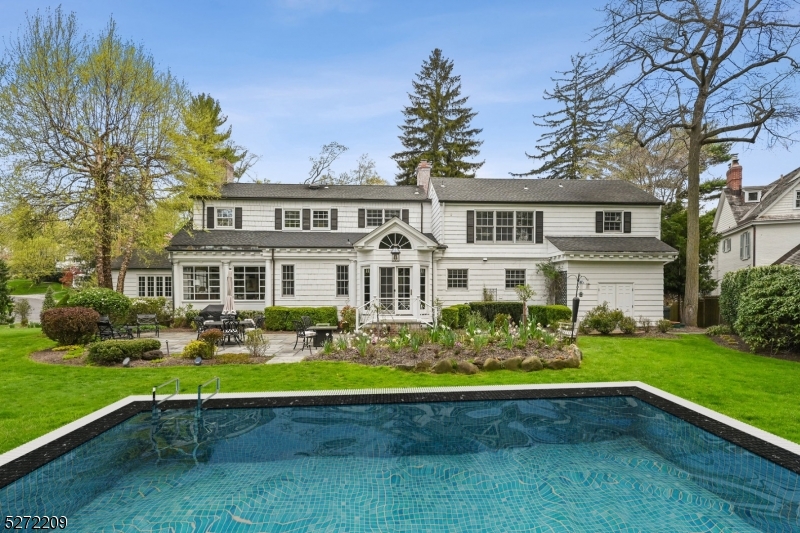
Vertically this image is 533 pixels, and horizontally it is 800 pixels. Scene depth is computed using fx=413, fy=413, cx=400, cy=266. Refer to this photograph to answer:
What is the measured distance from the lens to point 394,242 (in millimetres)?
19188

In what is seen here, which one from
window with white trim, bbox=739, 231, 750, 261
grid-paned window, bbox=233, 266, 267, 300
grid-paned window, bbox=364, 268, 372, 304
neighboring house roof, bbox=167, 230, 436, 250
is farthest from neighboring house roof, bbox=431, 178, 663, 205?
grid-paned window, bbox=233, 266, 267, 300

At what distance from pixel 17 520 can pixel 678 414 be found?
8.52m

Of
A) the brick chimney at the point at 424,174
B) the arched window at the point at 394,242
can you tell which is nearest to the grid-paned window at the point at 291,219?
the arched window at the point at 394,242

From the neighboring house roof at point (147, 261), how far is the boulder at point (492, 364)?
19.1 m

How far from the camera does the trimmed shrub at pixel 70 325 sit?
12.8 m

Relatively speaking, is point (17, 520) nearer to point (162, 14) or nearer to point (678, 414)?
point (678, 414)

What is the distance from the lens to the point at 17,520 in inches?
157

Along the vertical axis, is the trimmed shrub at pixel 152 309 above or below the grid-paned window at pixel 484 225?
below

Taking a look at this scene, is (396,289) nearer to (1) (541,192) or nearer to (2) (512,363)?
(2) (512,363)

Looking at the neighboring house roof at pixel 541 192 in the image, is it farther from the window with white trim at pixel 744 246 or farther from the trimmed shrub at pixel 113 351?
the trimmed shrub at pixel 113 351

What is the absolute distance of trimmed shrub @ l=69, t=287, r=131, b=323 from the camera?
15.0 meters

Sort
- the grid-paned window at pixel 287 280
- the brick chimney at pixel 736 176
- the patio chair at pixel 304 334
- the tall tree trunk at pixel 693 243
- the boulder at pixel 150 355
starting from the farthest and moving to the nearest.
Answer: the brick chimney at pixel 736 176
the grid-paned window at pixel 287 280
the tall tree trunk at pixel 693 243
the patio chair at pixel 304 334
the boulder at pixel 150 355

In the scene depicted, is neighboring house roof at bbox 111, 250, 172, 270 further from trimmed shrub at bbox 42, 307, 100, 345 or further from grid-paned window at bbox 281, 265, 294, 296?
trimmed shrub at bbox 42, 307, 100, 345

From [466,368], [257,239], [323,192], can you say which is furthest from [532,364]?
[323,192]
